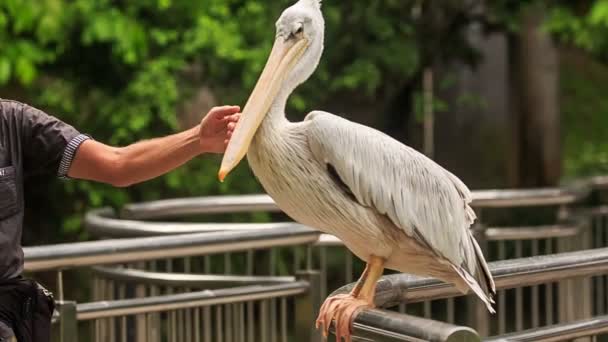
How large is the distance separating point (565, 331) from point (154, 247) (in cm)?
134

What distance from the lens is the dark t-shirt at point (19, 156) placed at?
2.47m

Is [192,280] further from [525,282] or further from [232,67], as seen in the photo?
[232,67]

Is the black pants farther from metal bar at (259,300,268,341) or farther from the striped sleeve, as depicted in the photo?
metal bar at (259,300,268,341)

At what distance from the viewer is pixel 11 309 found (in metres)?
2.48

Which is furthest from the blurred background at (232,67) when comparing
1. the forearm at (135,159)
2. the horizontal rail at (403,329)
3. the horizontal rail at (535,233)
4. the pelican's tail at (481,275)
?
the horizontal rail at (403,329)

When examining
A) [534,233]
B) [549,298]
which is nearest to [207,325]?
[549,298]

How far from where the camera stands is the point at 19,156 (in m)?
2.57

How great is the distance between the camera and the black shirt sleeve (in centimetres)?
259

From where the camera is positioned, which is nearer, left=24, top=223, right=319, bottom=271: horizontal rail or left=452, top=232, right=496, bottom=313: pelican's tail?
left=452, top=232, right=496, bottom=313: pelican's tail

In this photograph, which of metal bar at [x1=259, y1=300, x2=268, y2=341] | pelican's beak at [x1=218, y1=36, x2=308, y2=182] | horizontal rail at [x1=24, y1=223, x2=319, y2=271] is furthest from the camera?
metal bar at [x1=259, y1=300, x2=268, y2=341]

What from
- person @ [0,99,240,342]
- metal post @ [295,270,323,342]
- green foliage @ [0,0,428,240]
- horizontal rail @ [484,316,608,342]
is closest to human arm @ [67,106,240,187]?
person @ [0,99,240,342]

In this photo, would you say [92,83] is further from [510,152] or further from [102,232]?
[510,152]

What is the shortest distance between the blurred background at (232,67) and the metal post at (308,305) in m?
3.17

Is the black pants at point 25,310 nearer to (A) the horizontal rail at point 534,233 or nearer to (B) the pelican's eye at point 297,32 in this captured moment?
(B) the pelican's eye at point 297,32
